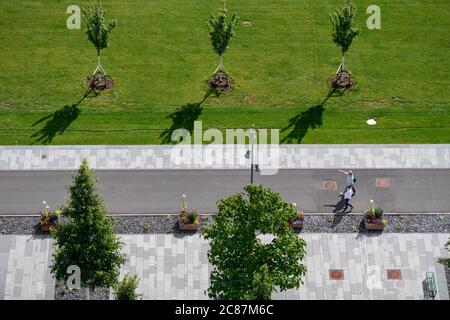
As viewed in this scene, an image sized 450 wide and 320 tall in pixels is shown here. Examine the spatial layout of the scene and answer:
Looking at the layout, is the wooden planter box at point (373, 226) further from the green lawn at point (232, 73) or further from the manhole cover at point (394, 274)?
the green lawn at point (232, 73)

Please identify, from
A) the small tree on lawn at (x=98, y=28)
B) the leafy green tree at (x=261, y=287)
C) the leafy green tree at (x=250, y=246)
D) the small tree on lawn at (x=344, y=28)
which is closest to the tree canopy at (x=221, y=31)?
the small tree on lawn at (x=98, y=28)

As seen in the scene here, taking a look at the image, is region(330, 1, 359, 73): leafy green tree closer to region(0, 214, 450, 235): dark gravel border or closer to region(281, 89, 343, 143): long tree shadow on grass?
region(281, 89, 343, 143): long tree shadow on grass

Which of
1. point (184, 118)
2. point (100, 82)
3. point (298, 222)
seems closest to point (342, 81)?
point (184, 118)

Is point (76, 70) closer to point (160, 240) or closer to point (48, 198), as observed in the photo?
point (48, 198)

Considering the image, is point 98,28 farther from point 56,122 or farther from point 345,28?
point 345,28

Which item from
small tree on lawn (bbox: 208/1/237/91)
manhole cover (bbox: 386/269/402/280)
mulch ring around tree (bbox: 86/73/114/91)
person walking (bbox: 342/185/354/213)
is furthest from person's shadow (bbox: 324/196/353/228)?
mulch ring around tree (bbox: 86/73/114/91)

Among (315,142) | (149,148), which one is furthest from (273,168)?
(149,148)
